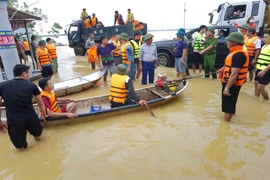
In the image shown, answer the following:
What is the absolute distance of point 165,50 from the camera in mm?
8984

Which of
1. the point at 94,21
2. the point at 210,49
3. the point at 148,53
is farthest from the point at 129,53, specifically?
the point at 94,21

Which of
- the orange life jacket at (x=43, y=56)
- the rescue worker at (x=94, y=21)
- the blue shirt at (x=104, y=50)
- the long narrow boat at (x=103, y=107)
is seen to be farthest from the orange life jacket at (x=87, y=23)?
the long narrow boat at (x=103, y=107)

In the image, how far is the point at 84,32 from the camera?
1384 centimetres

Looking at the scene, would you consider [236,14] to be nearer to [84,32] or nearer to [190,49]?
[190,49]

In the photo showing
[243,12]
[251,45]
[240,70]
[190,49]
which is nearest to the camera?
[240,70]

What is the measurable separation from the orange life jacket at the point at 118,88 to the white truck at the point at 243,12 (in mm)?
7846

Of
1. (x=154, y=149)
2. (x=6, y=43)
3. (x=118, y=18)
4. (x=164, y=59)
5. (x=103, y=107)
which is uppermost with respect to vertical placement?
(x=118, y=18)

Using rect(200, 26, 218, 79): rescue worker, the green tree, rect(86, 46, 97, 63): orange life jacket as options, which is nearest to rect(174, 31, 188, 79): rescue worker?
rect(200, 26, 218, 79): rescue worker

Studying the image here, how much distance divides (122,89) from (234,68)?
206 centimetres

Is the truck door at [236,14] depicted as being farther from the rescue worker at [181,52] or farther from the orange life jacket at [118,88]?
the orange life jacket at [118,88]

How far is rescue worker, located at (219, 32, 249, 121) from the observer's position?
11.6ft

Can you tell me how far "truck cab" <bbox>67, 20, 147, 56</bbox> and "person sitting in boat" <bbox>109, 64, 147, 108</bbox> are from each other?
9.71 meters

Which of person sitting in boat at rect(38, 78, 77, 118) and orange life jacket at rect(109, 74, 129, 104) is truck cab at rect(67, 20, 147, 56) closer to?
orange life jacket at rect(109, 74, 129, 104)

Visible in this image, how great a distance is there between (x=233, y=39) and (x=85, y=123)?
309cm
